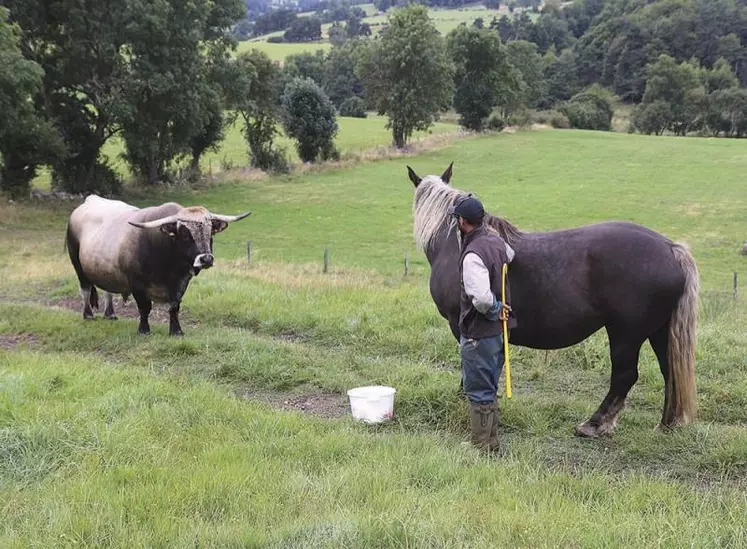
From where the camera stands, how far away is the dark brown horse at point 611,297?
231 inches

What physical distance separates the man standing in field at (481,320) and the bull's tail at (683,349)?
5.58 feet

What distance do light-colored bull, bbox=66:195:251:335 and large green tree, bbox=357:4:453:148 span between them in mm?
41901

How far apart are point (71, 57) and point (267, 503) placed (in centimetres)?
2905

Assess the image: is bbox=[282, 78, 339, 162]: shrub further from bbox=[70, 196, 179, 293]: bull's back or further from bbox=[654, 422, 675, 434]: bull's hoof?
bbox=[654, 422, 675, 434]: bull's hoof

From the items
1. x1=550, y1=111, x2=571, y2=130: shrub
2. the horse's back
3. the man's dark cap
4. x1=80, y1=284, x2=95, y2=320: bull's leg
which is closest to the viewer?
the man's dark cap

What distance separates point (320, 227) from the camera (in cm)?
2850

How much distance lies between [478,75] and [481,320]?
64904mm

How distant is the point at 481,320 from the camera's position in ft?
17.7

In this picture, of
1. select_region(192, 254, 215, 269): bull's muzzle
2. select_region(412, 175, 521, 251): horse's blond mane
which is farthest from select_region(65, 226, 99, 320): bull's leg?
select_region(412, 175, 521, 251): horse's blond mane

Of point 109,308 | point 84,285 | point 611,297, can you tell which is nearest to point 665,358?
point 611,297

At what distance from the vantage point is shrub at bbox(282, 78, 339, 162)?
143 ft

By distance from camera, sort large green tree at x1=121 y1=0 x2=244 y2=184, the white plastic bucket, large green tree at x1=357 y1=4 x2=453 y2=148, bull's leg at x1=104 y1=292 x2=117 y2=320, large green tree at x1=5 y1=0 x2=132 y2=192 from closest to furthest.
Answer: the white plastic bucket < bull's leg at x1=104 y1=292 x2=117 y2=320 < large green tree at x1=5 y1=0 x2=132 y2=192 < large green tree at x1=121 y1=0 x2=244 y2=184 < large green tree at x1=357 y1=4 x2=453 y2=148

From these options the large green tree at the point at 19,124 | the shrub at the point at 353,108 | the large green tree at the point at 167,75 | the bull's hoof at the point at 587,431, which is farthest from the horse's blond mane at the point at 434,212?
the shrub at the point at 353,108

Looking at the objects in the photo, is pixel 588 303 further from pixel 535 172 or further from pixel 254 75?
pixel 535 172
